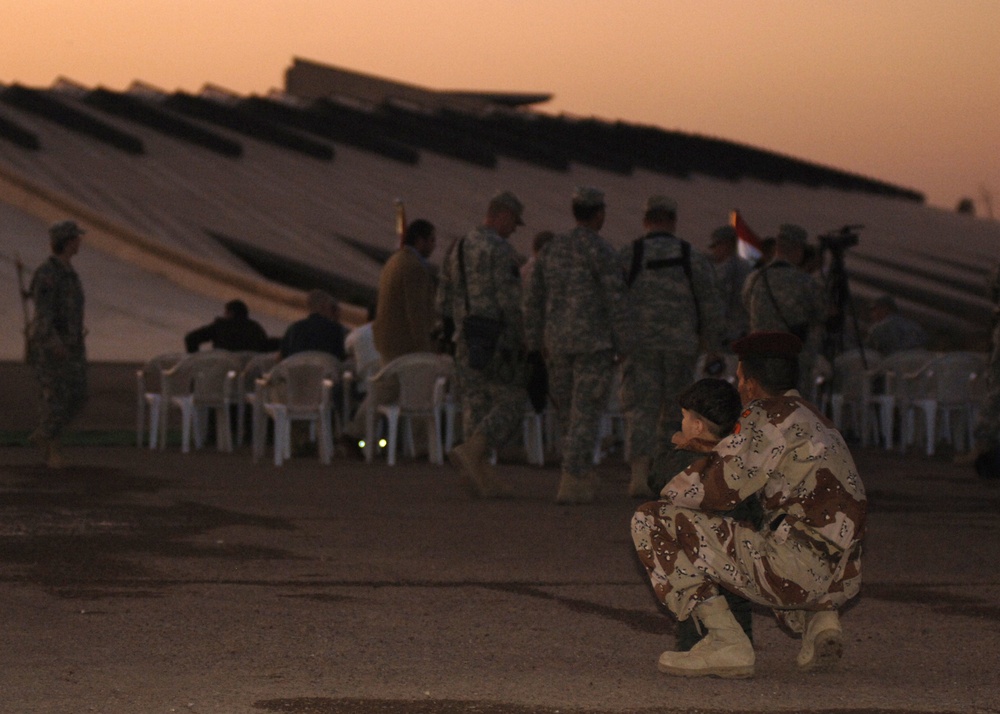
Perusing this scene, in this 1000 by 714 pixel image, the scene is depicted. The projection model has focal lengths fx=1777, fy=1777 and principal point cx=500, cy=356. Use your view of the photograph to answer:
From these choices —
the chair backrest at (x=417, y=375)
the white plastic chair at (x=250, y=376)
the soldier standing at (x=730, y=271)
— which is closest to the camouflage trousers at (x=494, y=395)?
the chair backrest at (x=417, y=375)

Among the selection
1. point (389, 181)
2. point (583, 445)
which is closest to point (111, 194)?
point (389, 181)

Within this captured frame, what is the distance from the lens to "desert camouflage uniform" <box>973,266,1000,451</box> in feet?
37.7

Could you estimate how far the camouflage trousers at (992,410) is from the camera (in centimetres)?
1147

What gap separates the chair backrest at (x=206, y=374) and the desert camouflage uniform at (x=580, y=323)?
508cm

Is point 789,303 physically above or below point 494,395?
above

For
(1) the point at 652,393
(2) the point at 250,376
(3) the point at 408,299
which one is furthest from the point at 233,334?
(1) the point at 652,393

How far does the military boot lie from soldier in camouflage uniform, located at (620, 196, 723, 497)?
16.3 feet

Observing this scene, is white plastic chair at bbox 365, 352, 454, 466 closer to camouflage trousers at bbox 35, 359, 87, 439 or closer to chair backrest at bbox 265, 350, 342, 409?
chair backrest at bbox 265, 350, 342, 409

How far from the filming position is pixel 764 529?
4.86m

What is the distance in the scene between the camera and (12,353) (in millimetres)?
21188

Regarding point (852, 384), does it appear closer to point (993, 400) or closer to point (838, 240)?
point (838, 240)

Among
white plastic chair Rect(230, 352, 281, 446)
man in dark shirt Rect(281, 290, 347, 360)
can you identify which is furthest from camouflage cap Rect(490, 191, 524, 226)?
white plastic chair Rect(230, 352, 281, 446)

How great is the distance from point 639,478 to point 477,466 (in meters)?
0.97

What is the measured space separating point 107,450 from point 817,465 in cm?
1068
